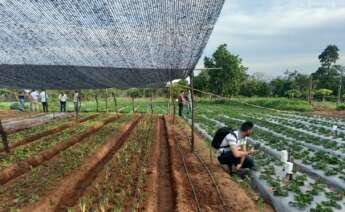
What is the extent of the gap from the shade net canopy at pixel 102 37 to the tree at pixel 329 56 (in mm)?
42429

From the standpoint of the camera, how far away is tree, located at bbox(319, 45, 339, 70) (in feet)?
161

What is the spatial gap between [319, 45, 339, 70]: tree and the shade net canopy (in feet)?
139

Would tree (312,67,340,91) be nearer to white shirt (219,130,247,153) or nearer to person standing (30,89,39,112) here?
person standing (30,89,39,112)

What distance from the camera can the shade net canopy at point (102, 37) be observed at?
614cm

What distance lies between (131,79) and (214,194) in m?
8.54

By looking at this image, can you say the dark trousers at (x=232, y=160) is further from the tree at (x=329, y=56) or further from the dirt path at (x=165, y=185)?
the tree at (x=329, y=56)

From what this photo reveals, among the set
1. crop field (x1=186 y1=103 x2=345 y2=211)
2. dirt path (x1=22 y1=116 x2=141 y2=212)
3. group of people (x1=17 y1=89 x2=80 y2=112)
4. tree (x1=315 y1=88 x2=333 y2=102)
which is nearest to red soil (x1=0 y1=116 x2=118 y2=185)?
dirt path (x1=22 y1=116 x2=141 y2=212)

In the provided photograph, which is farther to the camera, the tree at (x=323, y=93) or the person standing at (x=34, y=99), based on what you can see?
the tree at (x=323, y=93)

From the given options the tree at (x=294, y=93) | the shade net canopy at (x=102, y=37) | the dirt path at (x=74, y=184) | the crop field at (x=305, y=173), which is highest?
the shade net canopy at (x=102, y=37)

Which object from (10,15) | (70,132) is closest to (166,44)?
(10,15)

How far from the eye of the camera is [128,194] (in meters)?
6.10

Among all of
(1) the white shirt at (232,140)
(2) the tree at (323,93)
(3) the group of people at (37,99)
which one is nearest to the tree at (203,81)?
(2) the tree at (323,93)

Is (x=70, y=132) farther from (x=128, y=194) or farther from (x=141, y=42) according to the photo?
(x=128, y=194)

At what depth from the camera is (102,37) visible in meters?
7.89
